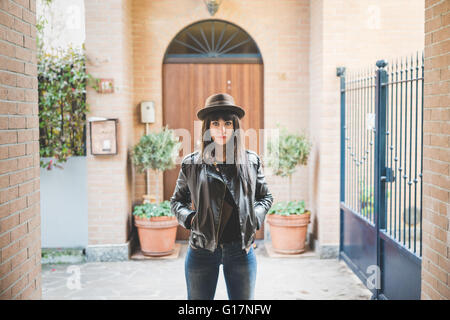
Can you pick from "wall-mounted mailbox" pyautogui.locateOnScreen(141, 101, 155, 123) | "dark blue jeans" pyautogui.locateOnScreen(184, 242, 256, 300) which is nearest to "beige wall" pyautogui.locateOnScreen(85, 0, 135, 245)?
"wall-mounted mailbox" pyautogui.locateOnScreen(141, 101, 155, 123)

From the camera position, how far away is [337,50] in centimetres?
648

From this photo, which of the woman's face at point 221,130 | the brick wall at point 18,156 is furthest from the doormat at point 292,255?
the brick wall at point 18,156

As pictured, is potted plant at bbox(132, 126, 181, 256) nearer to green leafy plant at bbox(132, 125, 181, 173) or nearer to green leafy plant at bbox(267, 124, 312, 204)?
green leafy plant at bbox(132, 125, 181, 173)

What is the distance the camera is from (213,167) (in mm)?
3117

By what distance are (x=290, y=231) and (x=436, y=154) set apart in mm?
3702

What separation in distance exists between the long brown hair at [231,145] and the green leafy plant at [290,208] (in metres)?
3.72

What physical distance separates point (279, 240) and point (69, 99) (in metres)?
3.39

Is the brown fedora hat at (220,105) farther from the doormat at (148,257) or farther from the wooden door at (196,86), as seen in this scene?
the wooden door at (196,86)

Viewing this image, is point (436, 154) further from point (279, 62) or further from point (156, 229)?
point (279, 62)

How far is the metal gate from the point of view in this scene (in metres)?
4.28

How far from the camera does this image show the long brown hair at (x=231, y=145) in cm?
311

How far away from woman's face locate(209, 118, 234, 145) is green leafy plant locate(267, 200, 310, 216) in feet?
12.4

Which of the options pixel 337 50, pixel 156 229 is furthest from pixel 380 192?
pixel 156 229
